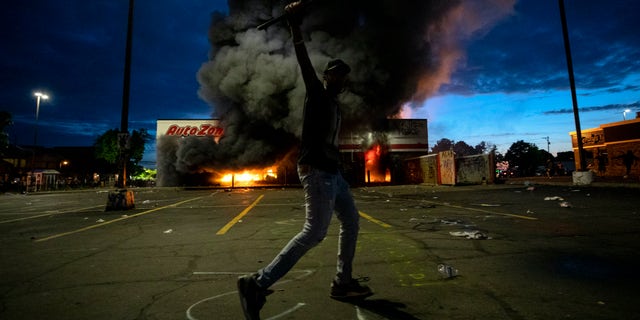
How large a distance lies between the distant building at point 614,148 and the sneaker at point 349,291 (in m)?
26.4

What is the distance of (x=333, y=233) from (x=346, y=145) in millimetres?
28955

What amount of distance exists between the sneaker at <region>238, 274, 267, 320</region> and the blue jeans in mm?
55

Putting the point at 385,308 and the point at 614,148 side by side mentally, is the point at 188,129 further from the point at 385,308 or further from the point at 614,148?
the point at 614,148

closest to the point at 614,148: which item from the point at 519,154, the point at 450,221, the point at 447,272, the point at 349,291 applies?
the point at 450,221

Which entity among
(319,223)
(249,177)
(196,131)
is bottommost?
(319,223)

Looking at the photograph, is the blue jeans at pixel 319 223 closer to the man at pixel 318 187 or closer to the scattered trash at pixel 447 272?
the man at pixel 318 187

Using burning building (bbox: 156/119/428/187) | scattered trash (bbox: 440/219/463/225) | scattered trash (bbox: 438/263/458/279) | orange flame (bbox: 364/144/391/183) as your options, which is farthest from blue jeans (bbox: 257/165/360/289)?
orange flame (bbox: 364/144/391/183)

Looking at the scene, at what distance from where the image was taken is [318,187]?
7.44 ft

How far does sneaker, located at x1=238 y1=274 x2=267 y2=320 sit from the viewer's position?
1.96 meters

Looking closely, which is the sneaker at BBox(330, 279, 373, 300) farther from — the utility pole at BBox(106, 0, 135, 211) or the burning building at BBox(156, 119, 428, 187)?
the burning building at BBox(156, 119, 428, 187)

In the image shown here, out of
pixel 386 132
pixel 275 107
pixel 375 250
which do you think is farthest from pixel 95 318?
pixel 386 132

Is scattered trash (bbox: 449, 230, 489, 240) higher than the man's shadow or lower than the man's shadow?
higher

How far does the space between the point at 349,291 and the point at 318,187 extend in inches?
32.6

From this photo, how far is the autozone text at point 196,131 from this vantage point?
32.9m
